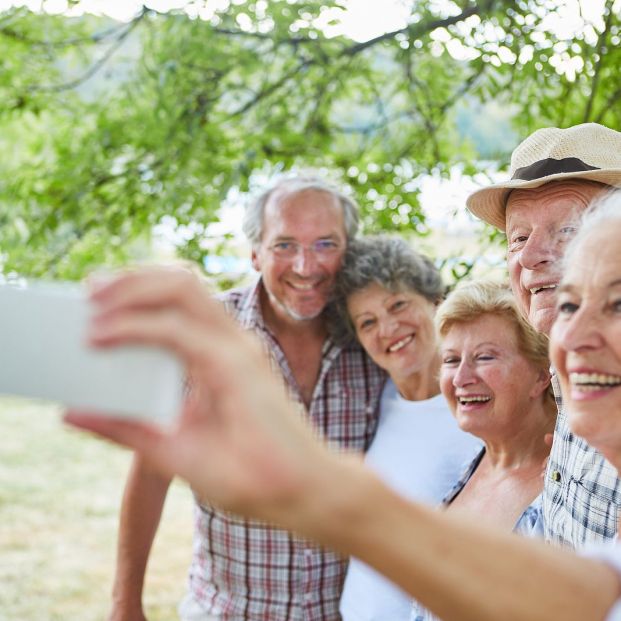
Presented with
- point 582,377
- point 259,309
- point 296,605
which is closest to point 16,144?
point 259,309

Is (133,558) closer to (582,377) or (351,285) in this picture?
(351,285)

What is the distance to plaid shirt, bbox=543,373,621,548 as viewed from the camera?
4.48 feet

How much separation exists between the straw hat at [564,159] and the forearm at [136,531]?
1.55m

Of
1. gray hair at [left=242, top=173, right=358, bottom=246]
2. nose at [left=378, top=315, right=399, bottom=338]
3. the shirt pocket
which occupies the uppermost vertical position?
gray hair at [left=242, top=173, right=358, bottom=246]

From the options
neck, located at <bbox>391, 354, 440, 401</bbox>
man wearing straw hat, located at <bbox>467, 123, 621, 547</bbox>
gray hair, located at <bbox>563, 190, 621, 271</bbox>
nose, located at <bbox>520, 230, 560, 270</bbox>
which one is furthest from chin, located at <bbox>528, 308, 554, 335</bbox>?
neck, located at <bbox>391, 354, 440, 401</bbox>

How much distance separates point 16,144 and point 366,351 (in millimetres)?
2482

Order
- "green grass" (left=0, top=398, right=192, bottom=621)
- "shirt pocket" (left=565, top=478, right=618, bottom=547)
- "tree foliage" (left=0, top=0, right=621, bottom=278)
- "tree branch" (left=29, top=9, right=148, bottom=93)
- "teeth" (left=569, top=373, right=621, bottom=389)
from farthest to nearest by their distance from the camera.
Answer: "green grass" (left=0, top=398, right=192, bottom=621) → "tree branch" (left=29, top=9, right=148, bottom=93) → "tree foliage" (left=0, top=0, right=621, bottom=278) → "shirt pocket" (left=565, top=478, right=618, bottom=547) → "teeth" (left=569, top=373, right=621, bottom=389)

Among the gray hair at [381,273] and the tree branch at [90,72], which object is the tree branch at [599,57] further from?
the tree branch at [90,72]

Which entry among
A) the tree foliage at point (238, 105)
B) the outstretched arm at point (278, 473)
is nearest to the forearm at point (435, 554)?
the outstretched arm at point (278, 473)

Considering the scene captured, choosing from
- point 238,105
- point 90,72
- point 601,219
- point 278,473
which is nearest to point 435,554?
point 278,473

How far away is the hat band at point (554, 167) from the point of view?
5.96 ft

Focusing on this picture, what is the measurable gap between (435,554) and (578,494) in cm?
79

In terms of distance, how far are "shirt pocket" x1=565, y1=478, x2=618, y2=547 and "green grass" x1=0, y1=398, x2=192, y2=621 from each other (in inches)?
110

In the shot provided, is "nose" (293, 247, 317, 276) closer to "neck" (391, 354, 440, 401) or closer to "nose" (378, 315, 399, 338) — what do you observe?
"nose" (378, 315, 399, 338)
